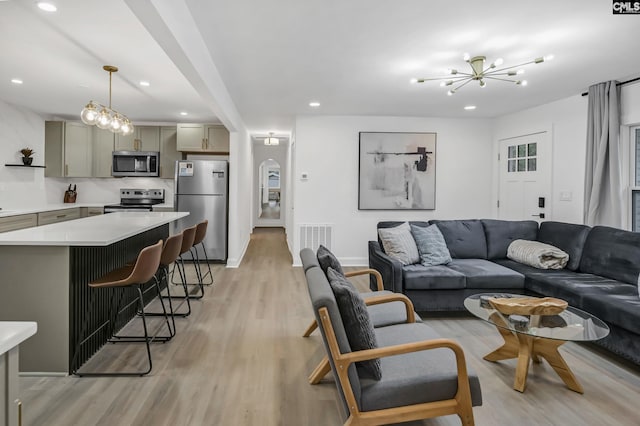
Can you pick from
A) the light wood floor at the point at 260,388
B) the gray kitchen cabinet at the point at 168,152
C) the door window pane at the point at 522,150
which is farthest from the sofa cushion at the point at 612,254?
the gray kitchen cabinet at the point at 168,152

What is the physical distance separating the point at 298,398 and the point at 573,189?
4300 mm

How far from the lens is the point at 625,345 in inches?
105

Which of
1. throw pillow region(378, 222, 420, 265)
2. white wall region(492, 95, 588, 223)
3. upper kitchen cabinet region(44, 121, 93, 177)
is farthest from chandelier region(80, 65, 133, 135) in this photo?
white wall region(492, 95, 588, 223)

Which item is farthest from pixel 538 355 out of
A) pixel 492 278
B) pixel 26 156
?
pixel 26 156

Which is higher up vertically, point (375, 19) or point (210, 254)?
point (375, 19)

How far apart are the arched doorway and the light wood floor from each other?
871 centimetres

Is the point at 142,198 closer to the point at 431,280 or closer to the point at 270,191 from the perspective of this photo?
the point at 431,280

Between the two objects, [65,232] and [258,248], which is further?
[258,248]

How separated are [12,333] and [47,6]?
253 cm

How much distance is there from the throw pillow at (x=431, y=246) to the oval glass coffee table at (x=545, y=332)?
→ 130 centimetres

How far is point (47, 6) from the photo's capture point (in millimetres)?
2557

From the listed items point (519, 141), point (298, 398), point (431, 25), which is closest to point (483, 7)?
point (431, 25)

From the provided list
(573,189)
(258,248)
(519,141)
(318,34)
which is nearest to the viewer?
(318,34)

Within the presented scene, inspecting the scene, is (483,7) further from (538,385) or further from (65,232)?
(65,232)
